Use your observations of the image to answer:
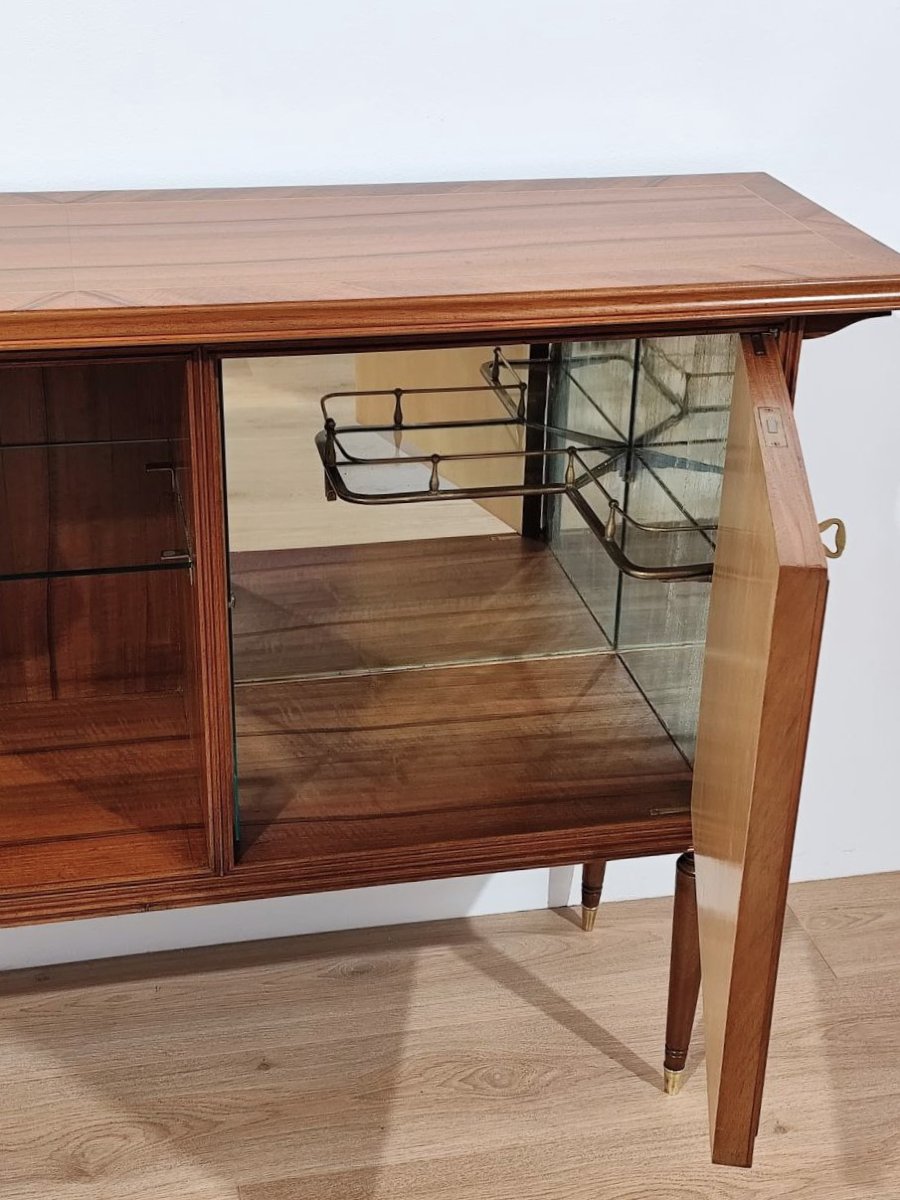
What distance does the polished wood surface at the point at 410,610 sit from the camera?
3.88 ft

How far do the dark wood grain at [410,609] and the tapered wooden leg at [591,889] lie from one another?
42cm

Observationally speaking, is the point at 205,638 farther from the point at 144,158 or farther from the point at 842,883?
the point at 842,883

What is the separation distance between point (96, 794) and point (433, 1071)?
486 mm

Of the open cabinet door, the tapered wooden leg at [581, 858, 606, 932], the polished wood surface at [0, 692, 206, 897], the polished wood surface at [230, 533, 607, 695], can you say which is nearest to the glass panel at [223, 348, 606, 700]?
the polished wood surface at [230, 533, 607, 695]

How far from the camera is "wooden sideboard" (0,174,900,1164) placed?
916 mm

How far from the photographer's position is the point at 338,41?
122 centimetres

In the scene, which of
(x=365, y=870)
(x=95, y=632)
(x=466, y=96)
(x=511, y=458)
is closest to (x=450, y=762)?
(x=365, y=870)

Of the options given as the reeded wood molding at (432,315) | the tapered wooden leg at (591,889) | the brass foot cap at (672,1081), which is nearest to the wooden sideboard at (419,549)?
the reeded wood molding at (432,315)

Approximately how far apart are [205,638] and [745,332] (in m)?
0.44

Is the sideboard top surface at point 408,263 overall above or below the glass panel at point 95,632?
above

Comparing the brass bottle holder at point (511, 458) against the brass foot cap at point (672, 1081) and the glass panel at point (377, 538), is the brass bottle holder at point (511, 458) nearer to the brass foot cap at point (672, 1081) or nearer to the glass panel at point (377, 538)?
the glass panel at point (377, 538)

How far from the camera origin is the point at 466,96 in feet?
4.13

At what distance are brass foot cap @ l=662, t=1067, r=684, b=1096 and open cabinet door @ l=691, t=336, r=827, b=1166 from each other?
426 millimetres

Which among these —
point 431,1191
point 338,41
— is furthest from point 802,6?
point 431,1191
